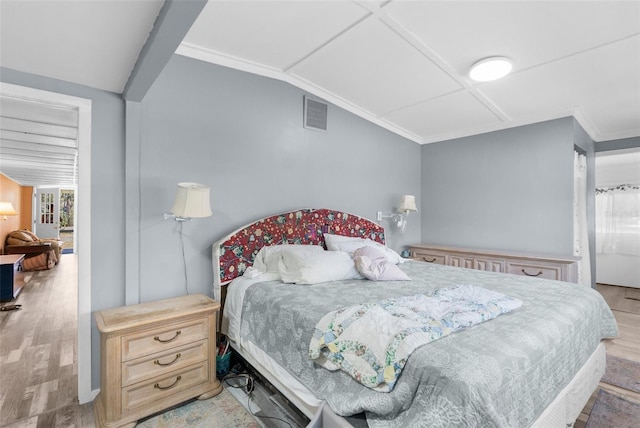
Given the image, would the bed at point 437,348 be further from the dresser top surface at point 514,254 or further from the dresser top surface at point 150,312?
the dresser top surface at point 514,254

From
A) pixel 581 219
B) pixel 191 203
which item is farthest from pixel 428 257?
pixel 191 203

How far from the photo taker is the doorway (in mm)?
5379

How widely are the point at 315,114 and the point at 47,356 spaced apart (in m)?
3.32

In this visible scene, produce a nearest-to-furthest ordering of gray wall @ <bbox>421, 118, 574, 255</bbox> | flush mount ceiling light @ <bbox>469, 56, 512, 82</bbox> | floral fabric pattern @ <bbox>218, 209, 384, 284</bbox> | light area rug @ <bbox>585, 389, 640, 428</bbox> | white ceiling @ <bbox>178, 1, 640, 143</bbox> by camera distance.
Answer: light area rug @ <bbox>585, 389, 640, 428</bbox>, white ceiling @ <bbox>178, 1, 640, 143</bbox>, flush mount ceiling light @ <bbox>469, 56, 512, 82</bbox>, floral fabric pattern @ <bbox>218, 209, 384, 284</bbox>, gray wall @ <bbox>421, 118, 574, 255</bbox>

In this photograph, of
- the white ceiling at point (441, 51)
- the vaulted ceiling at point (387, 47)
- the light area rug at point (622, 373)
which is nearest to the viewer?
the vaulted ceiling at point (387, 47)

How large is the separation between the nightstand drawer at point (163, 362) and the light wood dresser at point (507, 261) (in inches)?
121

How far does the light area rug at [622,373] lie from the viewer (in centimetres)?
233

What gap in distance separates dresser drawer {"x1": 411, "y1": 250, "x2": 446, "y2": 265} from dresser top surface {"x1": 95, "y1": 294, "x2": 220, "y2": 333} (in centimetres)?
298

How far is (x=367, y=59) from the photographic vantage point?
2629 mm

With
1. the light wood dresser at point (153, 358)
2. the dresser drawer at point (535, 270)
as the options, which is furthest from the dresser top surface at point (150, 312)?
the dresser drawer at point (535, 270)

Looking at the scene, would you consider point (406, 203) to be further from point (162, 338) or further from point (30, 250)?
point (30, 250)

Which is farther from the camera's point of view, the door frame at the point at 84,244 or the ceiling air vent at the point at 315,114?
the ceiling air vent at the point at 315,114

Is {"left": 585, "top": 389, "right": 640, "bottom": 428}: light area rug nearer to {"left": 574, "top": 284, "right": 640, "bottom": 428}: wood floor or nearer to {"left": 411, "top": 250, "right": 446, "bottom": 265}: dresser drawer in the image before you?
{"left": 574, "top": 284, "right": 640, "bottom": 428}: wood floor

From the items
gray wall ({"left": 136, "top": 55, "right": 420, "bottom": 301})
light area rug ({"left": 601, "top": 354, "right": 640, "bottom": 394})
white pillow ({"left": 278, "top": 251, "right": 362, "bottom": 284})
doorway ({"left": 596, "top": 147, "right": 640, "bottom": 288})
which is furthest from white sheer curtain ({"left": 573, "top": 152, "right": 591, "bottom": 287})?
white pillow ({"left": 278, "top": 251, "right": 362, "bottom": 284})
